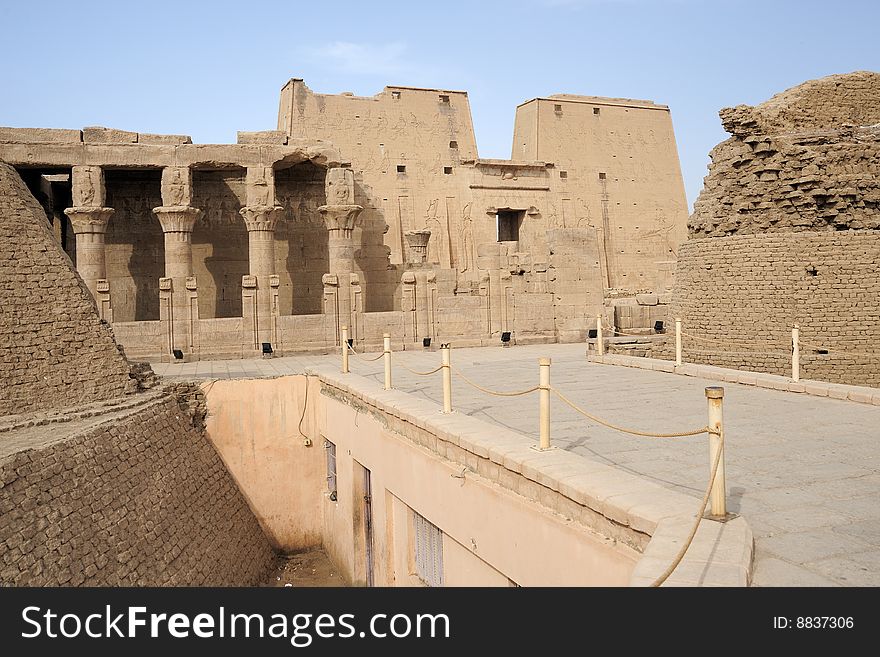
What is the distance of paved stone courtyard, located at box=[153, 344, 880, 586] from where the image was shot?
4.34 m

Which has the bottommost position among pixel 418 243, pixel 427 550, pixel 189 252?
pixel 427 550

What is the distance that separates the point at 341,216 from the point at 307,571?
11207mm

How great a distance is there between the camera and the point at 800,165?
14359 millimetres

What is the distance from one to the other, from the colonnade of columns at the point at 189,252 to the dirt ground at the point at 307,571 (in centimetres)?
635

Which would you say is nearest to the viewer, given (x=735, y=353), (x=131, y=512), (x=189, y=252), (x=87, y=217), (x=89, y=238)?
(x=131, y=512)

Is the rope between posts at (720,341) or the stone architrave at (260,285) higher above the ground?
the stone architrave at (260,285)

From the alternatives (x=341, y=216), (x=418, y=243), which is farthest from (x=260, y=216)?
(x=418, y=243)

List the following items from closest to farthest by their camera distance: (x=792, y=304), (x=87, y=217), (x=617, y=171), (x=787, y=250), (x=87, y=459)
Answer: (x=87, y=459) → (x=792, y=304) → (x=787, y=250) → (x=87, y=217) → (x=617, y=171)

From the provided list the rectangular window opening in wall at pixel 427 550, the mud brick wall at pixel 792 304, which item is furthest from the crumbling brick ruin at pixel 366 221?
the rectangular window opening in wall at pixel 427 550

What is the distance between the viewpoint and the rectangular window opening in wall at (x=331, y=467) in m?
12.9

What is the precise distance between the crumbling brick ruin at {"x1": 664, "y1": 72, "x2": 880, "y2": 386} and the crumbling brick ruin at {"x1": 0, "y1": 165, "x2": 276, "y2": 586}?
9.26m

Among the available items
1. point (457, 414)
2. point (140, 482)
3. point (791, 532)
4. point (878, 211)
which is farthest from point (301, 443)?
point (878, 211)

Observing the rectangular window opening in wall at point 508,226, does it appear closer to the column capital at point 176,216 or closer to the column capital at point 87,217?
the column capital at point 176,216

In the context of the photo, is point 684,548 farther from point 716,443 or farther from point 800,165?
point 800,165
